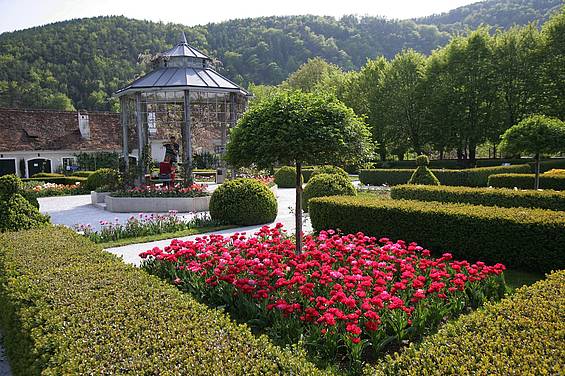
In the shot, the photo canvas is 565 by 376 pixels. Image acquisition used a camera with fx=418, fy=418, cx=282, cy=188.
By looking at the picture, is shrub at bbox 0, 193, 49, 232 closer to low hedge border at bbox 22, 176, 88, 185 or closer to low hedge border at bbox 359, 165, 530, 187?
low hedge border at bbox 22, 176, 88, 185

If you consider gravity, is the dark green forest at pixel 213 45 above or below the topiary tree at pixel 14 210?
above

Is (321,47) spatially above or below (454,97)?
above

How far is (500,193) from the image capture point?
11.6m

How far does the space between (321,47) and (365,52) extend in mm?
8175

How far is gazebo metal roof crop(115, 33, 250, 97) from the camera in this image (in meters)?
17.1

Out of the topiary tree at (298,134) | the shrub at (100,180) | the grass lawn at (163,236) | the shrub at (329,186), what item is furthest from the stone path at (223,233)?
the shrub at (100,180)

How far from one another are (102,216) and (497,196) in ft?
41.7

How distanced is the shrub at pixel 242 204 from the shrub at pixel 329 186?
2031 millimetres

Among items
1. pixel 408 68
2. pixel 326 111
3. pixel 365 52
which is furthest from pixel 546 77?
pixel 365 52

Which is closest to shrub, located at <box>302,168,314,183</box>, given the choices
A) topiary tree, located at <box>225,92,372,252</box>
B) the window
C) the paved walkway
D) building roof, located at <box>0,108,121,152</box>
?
the paved walkway

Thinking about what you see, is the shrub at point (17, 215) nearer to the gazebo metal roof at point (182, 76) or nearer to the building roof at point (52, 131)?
the gazebo metal roof at point (182, 76)

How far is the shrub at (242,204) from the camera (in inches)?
485

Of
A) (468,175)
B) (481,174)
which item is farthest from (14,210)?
(481,174)

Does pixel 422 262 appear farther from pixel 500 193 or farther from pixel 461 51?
pixel 461 51
